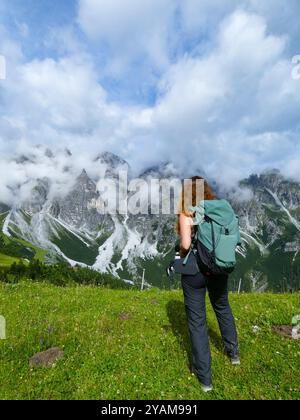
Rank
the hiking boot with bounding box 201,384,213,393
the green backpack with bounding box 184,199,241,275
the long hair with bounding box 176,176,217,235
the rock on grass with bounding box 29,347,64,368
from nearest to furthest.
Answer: the hiking boot with bounding box 201,384,213,393
the green backpack with bounding box 184,199,241,275
the long hair with bounding box 176,176,217,235
the rock on grass with bounding box 29,347,64,368

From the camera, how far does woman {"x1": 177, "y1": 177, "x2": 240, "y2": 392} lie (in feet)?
27.4

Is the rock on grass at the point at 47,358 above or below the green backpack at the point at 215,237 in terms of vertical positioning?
below

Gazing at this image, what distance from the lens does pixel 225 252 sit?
8258 millimetres

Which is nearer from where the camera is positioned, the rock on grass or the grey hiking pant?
the grey hiking pant

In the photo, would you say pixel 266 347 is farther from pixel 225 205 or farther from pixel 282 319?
pixel 225 205

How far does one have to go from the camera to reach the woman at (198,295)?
27.4 ft

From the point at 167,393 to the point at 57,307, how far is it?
24.7ft

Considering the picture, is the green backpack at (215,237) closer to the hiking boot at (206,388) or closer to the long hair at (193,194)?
the long hair at (193,194)

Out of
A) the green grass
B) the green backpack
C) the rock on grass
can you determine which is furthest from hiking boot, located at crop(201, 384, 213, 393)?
the rock on grass

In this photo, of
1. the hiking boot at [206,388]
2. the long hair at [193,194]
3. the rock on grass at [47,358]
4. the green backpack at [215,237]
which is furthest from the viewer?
the rock on grass at [47,358]

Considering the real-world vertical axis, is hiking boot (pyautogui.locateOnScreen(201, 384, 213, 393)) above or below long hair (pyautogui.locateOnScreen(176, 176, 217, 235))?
below

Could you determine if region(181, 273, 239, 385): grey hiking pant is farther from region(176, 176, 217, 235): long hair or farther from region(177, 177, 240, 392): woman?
region(176, 176, 217, 235): long hair

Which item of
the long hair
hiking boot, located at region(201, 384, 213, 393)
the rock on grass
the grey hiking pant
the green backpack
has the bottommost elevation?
hiking boot, located at region(201, 384, 213, 393)

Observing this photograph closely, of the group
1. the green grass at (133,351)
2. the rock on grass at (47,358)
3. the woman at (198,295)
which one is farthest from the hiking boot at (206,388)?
the rock on grass at (47,358)
